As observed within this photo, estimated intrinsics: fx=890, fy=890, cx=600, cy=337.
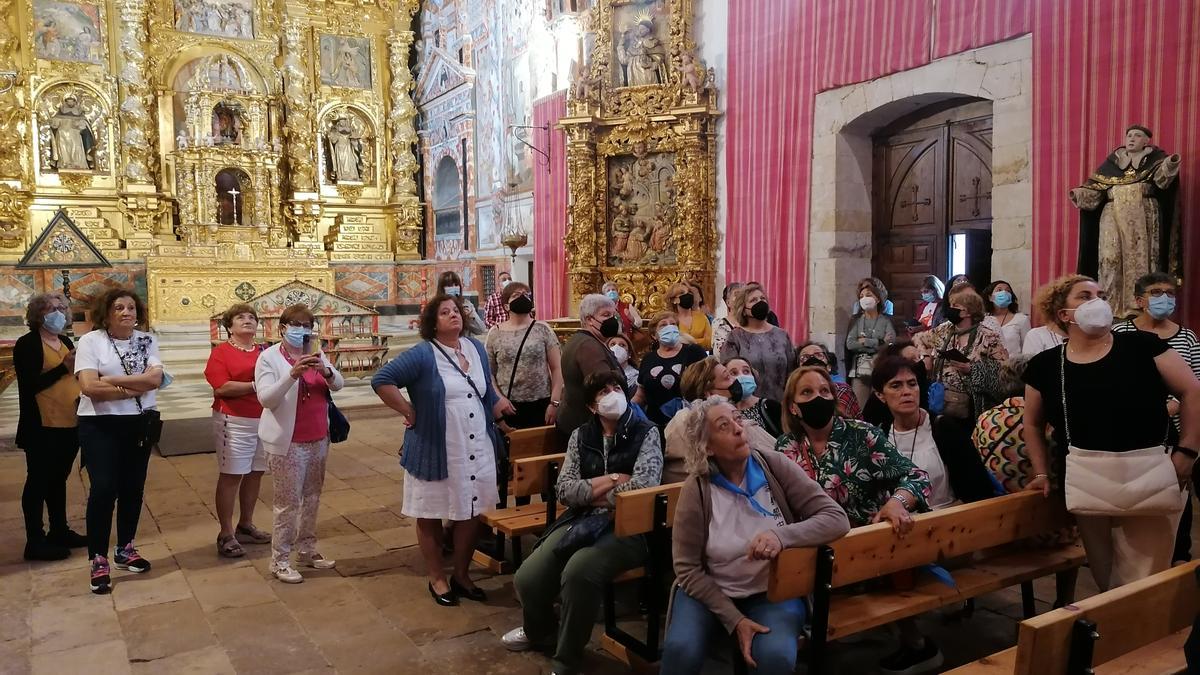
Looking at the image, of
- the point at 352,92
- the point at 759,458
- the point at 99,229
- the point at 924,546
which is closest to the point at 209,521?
the point at 759,458

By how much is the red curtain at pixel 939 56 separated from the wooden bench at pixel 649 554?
508cm

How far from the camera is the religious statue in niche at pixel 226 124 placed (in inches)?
726

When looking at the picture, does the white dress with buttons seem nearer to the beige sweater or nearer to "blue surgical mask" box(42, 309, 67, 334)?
the beige sweater

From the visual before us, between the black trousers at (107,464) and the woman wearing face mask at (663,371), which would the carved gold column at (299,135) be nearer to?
the black trousers at (107,464)

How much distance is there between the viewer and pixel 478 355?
14.5ft

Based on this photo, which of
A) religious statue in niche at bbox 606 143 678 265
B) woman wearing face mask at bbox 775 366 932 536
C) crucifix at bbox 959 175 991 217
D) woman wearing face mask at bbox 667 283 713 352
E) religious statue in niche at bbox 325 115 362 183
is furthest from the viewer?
religious statue in niche at bbox 325 115 362 183

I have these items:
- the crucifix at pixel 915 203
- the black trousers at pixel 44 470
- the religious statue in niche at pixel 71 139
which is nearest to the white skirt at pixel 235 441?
the black trousers at pixel 44 470

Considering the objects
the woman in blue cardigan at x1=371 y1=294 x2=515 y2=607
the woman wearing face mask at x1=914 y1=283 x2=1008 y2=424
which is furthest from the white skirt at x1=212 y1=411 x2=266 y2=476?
the woman wearing face mask at x1=914 y1=283 x2=1008 y2=424

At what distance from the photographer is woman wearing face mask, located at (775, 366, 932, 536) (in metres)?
3.21

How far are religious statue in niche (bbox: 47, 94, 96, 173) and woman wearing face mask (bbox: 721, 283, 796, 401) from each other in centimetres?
1674

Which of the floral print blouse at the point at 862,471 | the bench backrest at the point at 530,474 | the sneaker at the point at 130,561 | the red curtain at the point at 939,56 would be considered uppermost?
the red curtain at the point at 939,56

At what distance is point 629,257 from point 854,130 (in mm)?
3471

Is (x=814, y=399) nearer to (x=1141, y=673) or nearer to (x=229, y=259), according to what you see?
(x=1141, y=673)

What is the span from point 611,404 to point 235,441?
2.53 m
